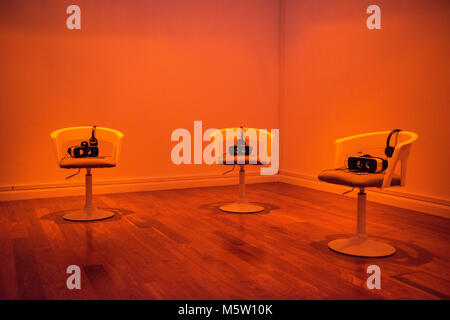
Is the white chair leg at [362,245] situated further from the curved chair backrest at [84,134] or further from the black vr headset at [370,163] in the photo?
the curved chair backrest at [84,134]

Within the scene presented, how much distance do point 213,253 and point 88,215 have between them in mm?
1571

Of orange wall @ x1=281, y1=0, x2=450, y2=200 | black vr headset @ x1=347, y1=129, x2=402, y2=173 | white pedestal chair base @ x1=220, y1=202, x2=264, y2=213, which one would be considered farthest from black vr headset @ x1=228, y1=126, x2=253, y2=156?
orange wall @ x1=281, y1=0, x2=450, y2=200

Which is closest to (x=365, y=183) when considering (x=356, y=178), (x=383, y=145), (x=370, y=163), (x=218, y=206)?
(x=356, y=178)

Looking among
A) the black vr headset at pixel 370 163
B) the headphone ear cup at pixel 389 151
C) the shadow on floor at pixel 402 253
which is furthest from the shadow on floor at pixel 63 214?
the headphone ear cup at pixel 389 151

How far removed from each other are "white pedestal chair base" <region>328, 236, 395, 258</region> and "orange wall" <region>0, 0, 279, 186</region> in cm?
321

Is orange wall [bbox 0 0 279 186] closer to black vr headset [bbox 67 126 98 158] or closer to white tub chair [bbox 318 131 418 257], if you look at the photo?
black vr headset [bbox 67 126 98 158]

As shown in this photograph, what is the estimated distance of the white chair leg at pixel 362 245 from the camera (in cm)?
284

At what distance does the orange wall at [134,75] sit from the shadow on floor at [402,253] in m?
3.10

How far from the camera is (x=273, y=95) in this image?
6359 mm

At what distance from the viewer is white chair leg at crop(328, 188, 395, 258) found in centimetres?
284

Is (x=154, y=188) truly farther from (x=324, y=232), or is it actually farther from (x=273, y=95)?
(x=324, y=232)
